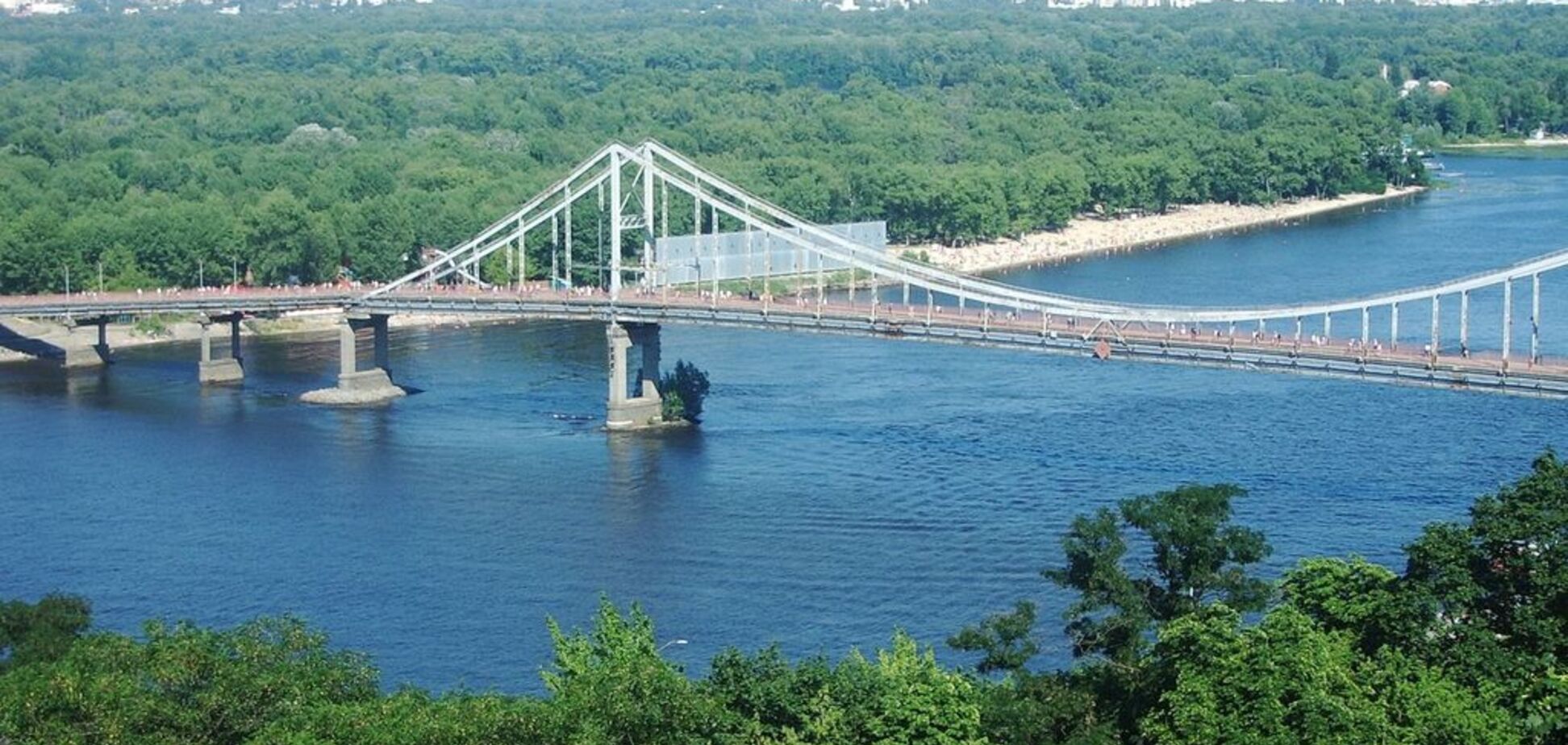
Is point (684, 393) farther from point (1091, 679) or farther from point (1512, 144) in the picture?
point (1512, 144)

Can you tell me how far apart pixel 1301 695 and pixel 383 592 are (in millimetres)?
15968

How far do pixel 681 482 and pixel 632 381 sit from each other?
8.15 m

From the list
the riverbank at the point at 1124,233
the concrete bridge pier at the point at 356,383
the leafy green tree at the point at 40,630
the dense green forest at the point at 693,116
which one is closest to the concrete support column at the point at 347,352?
the concrete bridge pier at the point at 356,383

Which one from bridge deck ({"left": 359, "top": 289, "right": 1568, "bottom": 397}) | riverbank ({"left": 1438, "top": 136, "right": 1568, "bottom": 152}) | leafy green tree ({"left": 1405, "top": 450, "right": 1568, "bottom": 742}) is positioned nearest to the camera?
leafy green tree ({"left": 1405, "top": 450, "right": 1568, "bottom": 742})

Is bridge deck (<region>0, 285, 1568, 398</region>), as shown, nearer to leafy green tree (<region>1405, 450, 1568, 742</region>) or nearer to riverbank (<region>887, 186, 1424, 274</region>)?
leafy green tree (<region>1405, 450, 1568, 742</region>)

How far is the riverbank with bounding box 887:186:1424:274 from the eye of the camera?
75312 millimetres

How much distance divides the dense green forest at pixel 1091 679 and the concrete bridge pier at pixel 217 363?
2897 cm

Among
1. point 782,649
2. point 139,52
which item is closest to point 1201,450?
point 782,649

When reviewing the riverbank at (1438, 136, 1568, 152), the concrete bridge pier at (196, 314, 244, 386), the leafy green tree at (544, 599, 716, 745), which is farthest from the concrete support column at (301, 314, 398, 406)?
the riverbank at (1438, 136, 1568, 152)

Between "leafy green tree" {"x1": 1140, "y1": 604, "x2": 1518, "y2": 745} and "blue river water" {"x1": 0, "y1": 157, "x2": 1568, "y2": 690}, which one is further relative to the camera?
"blue river water" {"x1": 0, "y1": 157, "x2": 1568, "y2": 690}

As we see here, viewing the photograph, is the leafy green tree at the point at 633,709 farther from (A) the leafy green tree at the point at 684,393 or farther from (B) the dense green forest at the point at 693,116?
(B) the dense green forest at the point at 693,116

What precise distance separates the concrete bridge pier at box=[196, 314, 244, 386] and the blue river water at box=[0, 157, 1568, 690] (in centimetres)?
76

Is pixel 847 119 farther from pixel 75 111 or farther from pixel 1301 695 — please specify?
pixel 1301 695

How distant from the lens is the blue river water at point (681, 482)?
32.2 m
